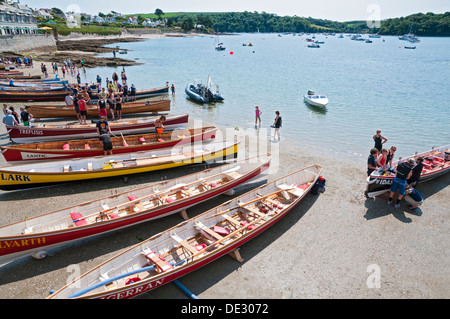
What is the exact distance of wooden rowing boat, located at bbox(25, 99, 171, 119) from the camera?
1883 cm

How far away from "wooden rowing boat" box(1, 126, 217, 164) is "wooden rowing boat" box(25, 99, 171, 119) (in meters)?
6.96

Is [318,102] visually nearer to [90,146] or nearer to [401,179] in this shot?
[401,179]

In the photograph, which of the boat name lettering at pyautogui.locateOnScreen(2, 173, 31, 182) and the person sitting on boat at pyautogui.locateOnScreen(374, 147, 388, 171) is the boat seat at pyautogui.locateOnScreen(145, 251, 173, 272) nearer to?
the boat name lettering at pyautogui.locateOnScreen(2, 173, 31, 182)

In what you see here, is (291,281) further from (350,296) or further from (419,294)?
(419,294)

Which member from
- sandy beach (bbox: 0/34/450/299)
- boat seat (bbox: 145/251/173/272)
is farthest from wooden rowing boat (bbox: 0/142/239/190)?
boat seat (bbox: 145/251/173/272)

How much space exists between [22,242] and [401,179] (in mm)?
12646

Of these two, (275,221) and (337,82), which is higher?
(337,82)

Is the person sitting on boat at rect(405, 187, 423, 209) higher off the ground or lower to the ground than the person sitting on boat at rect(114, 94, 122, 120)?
lower

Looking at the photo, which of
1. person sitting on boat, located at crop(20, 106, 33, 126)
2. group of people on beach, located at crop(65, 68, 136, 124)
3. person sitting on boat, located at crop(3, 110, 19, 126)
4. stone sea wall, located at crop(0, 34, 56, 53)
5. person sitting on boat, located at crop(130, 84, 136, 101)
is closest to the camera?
person sitting on boat, located at crop(3, 110, 19, 126)

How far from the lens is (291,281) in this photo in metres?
7.51

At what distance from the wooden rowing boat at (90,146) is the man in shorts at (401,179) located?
9790 millimetres

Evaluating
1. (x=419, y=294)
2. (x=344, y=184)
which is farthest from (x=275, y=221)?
(x=344, y=184)

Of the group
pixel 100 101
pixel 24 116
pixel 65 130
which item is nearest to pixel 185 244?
pixel 65 130

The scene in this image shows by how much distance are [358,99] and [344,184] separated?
73.7ft
